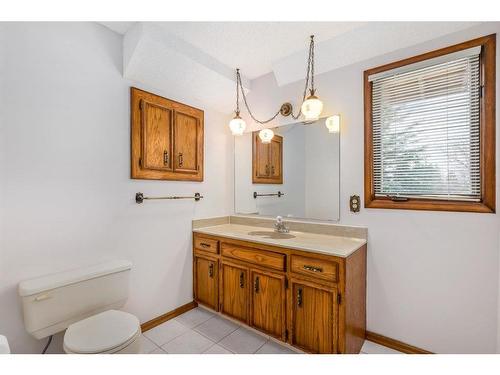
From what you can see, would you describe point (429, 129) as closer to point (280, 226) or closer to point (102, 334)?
point (280, 226)

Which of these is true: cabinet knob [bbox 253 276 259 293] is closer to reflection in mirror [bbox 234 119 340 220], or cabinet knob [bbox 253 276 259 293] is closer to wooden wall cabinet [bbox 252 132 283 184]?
reflection in mirror [bbox 234 119 340 220]

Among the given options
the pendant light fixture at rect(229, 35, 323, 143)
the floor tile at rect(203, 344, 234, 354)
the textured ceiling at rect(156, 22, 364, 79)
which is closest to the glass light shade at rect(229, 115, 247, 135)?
the pendant light fixture at rect(229, 35, 323, 143)

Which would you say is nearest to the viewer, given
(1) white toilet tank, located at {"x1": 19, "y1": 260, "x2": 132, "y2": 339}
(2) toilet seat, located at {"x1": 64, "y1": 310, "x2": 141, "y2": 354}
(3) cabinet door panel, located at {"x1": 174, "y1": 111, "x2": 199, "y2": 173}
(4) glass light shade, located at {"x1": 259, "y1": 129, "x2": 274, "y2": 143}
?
(2) toilet seat, located at {"x1": 64, "y1": 310, "x2": 141, "y2": 354}

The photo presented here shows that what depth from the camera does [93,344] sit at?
1.24 meters

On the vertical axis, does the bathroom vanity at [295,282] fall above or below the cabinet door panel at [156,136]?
below

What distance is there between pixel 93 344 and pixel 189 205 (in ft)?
4.36

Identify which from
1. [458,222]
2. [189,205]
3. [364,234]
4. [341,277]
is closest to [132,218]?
[189,205]

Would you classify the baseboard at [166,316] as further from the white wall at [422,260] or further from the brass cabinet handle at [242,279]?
the white wall at [422,260]

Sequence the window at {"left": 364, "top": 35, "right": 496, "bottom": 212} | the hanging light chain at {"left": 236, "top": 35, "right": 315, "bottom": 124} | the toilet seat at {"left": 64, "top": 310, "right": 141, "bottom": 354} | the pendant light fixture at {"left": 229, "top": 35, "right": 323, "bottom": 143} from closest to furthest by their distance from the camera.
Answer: the toilet seat at {"left": 64, "top": 310, "right": 141, "bottom": 354} → the window at {"left": 364, "top": 35, "right": 496, "bottom": 212} → the pendant light fixture at {"left": 229, "top": 35, "right": 323, "bottom": 143} → the hanging light chain at {"left": 236, "top": 35, "right": 315, "bottom": 124}

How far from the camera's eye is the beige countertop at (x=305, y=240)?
1.63 metres

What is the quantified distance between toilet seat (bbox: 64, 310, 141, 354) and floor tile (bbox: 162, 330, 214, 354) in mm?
540

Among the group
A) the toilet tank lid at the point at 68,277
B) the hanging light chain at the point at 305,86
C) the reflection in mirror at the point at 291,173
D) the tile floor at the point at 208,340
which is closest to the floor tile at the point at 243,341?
the tile floor at the point at 208,340

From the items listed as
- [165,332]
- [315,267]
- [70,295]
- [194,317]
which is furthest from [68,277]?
[315,267]

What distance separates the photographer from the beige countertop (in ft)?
5.35
